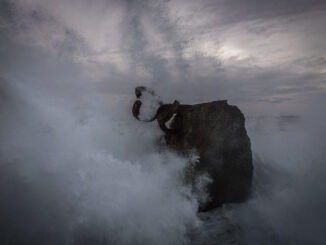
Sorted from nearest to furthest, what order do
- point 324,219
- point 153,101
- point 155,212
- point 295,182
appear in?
point 155,212 → point 324,219 → point 153,101 → point 295,182

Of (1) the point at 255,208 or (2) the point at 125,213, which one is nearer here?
(2) the point at 125,213

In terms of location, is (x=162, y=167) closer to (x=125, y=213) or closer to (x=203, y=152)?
(x=203, y=152)

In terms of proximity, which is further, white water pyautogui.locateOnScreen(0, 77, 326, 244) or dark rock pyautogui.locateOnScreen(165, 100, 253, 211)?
dark rock pyautogui.locateOnScreen(165, 100, 253, 211)

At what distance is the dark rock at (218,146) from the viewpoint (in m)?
6.23

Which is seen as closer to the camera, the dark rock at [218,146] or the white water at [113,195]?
the white water at [113,195]

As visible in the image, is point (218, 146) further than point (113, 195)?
Yes

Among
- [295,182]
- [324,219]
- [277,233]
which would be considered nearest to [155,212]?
[277,233]

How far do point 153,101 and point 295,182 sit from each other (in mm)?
7596

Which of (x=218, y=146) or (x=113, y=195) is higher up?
(x=218, y=146)

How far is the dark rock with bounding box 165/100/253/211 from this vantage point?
20.4ft

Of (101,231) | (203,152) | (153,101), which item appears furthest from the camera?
(153,101)

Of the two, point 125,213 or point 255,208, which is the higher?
point 255,208

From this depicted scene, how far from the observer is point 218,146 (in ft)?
20.7

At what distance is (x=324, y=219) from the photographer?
18.6 feet
